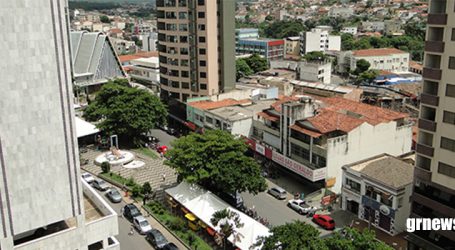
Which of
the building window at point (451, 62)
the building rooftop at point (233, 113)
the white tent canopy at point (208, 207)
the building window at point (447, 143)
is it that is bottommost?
the white tent canopy at point (208, 207)

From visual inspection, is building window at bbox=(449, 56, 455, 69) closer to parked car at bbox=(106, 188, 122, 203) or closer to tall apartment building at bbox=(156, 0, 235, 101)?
parked car at bbox=(106, 188, 122, 203)

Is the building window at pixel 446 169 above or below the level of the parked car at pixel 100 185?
above

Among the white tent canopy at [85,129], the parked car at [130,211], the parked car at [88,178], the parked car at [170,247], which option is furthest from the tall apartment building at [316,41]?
the parked car at [170,247]

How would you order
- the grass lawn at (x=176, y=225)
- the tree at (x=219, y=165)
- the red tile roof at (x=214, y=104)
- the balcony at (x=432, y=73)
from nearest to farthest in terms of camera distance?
the balcony at (x=432, y=73) < the grass lawn at (x=176, y=225) < the tree at (x=219, y=165) < the red tile roof at (x=214, y=104)

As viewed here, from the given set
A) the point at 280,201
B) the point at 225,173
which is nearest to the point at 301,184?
the point at 280,201

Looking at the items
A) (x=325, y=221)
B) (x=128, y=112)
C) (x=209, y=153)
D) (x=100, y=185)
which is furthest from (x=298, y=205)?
(x=128, y=112)

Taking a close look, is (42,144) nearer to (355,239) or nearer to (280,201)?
(355,239)

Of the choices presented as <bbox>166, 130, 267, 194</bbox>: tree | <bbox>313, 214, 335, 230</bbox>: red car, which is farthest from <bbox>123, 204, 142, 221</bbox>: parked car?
<bbox>313, 214, 335, 230</bbox>: red car

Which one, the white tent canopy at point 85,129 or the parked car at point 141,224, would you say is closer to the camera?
the parked car at point 141,224

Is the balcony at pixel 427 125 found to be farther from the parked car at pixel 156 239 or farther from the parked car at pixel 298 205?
the parked car at pixel 156 239
